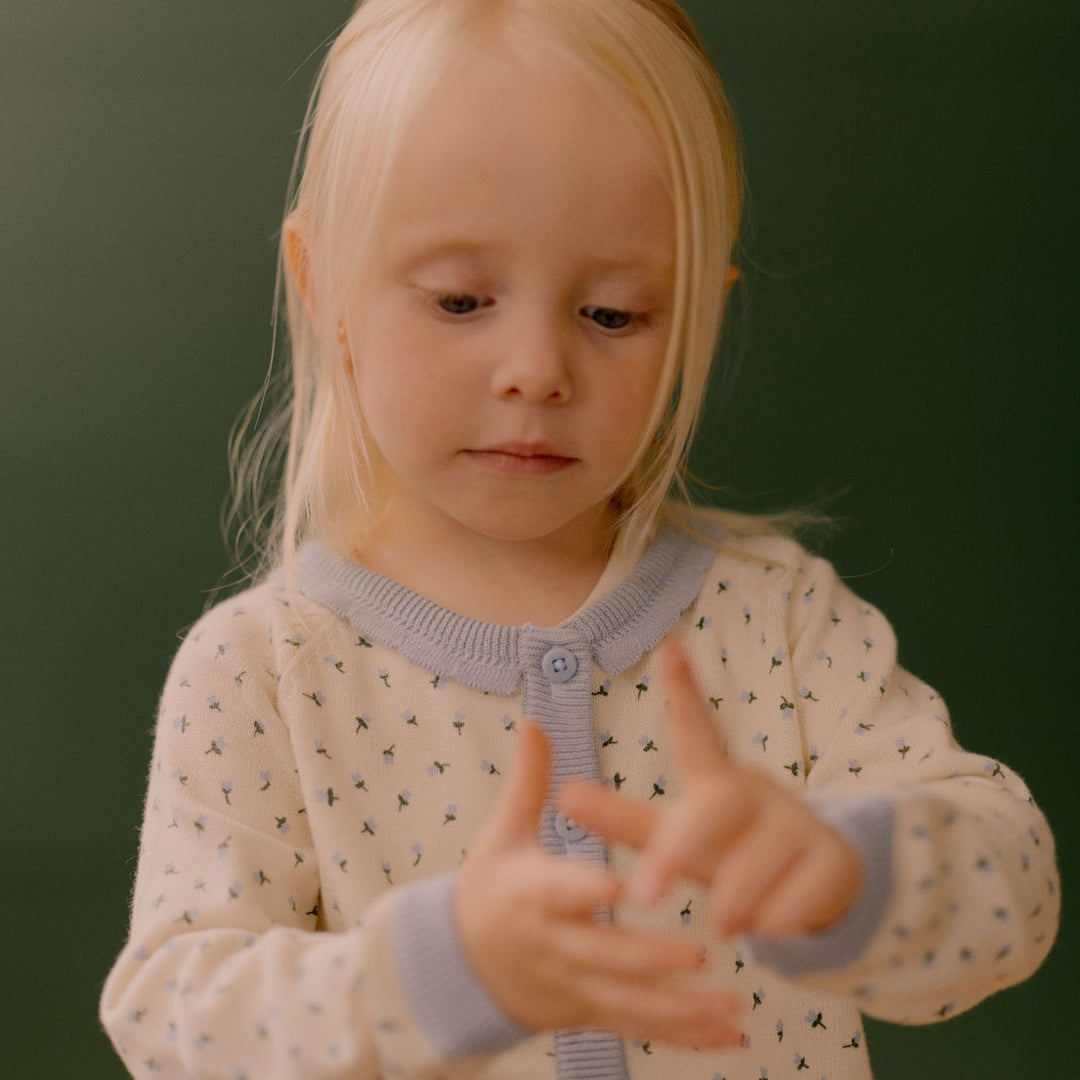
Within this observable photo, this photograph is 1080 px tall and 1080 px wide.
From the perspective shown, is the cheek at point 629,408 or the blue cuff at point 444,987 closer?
the blue cuff at point 444,987

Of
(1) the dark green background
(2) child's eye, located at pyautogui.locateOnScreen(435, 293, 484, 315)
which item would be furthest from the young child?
(1) the dark green background

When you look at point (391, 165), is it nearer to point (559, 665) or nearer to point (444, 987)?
point (559, 665)

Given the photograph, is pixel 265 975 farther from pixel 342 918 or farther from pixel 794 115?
pixel 794 115

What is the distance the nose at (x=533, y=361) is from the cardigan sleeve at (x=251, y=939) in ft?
0.68

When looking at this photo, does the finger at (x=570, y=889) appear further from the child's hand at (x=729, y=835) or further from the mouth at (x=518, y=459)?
the mouth at (x=518, y=459)

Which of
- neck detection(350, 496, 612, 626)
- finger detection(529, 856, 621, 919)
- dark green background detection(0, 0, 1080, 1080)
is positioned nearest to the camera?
finger detection(529, 856, 621, 919)

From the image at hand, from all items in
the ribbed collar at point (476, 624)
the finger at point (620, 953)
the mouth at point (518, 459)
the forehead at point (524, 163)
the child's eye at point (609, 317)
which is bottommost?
the finger at point (620, 953)

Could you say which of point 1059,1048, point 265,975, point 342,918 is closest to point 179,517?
point 342,918

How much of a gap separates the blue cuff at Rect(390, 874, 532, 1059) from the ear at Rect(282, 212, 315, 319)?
1.34ft

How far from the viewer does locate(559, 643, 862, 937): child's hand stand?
1.67ft

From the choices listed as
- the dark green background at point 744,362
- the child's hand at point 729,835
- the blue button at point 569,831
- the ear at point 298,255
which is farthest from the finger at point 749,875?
the dark green background at point 744,362

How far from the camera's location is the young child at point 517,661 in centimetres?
56

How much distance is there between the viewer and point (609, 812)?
521 mm

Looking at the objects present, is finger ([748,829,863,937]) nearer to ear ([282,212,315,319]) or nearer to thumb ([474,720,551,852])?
thumb ([474,720,551,852])
